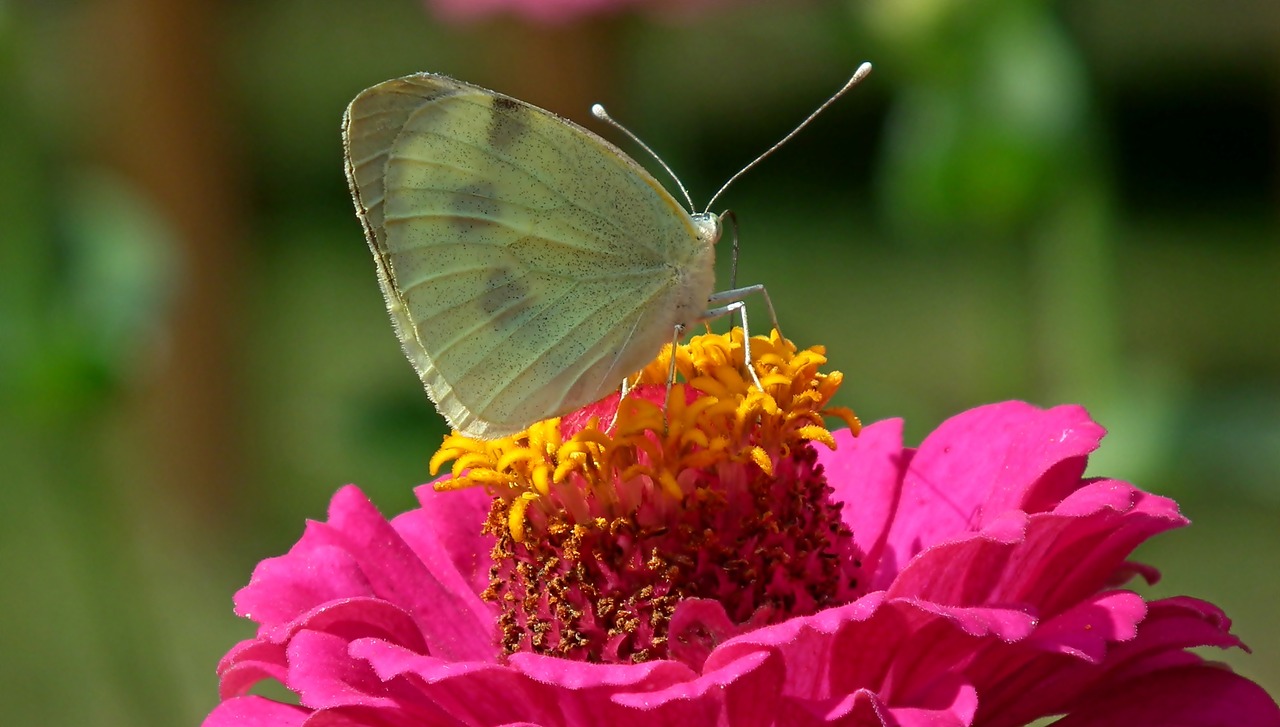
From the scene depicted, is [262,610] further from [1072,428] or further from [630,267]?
[1072,428]

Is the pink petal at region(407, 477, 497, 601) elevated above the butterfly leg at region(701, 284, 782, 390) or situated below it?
below

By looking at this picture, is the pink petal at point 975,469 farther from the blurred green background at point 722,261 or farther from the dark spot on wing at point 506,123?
the blurred green background at point 722,261

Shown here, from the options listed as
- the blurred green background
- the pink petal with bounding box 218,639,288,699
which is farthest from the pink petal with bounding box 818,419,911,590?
the blurred green background

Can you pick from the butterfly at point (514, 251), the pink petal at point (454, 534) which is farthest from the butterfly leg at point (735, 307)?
the pink petal at point (454, 534)

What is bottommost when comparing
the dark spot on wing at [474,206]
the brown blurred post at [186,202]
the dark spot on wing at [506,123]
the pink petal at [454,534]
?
the pink petal at [454,534]

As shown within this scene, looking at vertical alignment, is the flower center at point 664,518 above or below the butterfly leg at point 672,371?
below

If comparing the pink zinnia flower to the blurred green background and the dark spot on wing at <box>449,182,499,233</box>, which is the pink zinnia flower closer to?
the dark spot on wing at <box>449,182,499,233</box>

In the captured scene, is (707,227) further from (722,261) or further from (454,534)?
(722,261)
